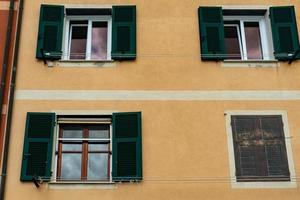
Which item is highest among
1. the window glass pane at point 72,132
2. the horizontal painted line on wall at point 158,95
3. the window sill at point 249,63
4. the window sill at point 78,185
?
the window sill at point 249,63

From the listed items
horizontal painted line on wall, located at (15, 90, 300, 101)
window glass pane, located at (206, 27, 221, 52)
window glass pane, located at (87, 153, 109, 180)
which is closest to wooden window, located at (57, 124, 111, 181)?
window glass pane, located at (87, 153, 109, 180)

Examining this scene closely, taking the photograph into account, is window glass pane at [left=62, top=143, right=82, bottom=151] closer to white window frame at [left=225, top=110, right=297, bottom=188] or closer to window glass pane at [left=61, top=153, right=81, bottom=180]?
window glass pane at [left=61, top=153, right=81, bottom=180]

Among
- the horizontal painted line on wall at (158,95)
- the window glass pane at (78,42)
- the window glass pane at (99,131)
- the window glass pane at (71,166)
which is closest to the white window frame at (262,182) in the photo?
the horizontal painted line on wall at (158,95)

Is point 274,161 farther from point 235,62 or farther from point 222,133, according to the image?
point 235,62

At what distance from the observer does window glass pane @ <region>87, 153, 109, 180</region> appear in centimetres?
1180

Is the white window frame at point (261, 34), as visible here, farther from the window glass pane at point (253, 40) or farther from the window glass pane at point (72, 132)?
the window glass pane at point (72, 132)

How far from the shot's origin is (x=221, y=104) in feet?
40.7

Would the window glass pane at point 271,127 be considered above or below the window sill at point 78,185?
above

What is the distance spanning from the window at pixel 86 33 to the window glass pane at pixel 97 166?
93.5 inches

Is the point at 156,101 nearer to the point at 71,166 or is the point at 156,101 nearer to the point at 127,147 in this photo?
the point at 127,147

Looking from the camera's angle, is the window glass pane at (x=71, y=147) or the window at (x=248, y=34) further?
the window at (x=248, y=34)

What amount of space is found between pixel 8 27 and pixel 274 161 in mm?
6856

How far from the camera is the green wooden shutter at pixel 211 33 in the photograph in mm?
12891

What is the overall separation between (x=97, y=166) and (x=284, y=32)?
545cm
